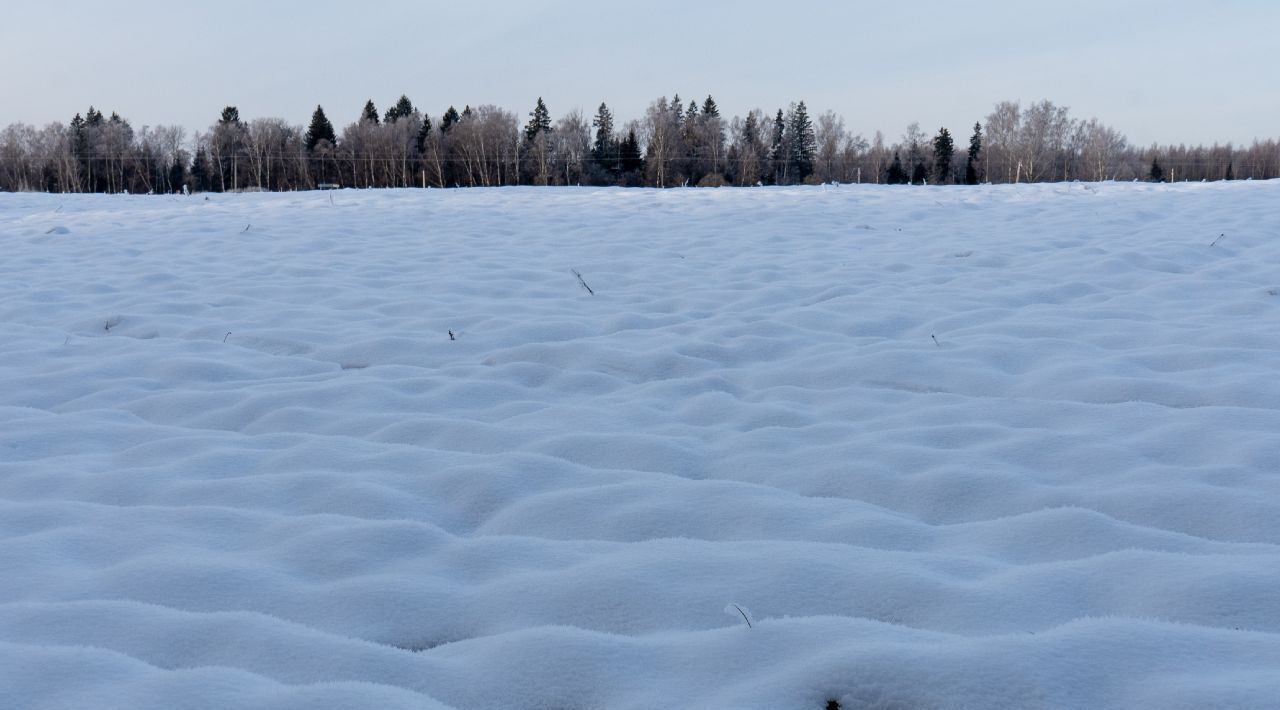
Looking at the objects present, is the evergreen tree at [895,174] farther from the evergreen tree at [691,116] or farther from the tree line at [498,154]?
the evergreen tree at [691,116]

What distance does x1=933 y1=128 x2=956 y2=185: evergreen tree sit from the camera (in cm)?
5558

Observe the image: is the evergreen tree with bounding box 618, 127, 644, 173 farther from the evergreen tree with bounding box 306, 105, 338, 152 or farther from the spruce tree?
the evergreen tree with bounding box 306, 105, 338, 152

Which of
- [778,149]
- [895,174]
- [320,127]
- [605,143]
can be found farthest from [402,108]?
[895,174]

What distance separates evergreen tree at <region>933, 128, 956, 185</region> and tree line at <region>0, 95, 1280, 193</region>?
0.11m

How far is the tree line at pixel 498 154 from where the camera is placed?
Result: 45.7 meters

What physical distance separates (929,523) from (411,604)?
1341 millimetres

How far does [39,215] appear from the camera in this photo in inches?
370

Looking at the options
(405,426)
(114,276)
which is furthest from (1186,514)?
(114,276)

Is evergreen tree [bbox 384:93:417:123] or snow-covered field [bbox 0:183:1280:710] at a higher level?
evergreen tree [bbox 384:93:417:123]

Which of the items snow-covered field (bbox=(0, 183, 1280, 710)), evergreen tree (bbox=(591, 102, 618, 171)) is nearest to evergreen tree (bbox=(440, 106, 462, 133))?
evergreen tree (bbox=(591, 102, 618, 171))

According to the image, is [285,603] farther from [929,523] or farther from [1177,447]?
[1177,447]

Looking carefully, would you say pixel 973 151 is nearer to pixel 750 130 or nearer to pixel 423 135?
pixel 750 130

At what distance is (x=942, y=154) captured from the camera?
57188mm

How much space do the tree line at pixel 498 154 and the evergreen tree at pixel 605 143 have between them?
0.52 ft
